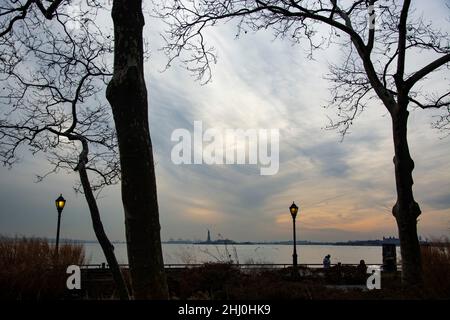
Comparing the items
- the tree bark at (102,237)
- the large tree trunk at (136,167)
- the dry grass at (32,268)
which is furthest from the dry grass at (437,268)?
the dry grass at (32,268)

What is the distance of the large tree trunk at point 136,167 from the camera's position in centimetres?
503

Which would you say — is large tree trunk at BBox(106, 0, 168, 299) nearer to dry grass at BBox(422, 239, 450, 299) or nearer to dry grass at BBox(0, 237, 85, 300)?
dry grass at BBox(0, 237, 85, 300)

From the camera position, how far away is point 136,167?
5164 mm

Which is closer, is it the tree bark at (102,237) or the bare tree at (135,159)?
the bare tree at (135,159)

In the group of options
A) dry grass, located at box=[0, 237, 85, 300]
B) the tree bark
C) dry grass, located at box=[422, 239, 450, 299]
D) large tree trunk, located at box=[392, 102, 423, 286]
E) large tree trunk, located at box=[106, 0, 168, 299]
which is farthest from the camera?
large tree trunk, located at box=[392, 102, 423, 286]

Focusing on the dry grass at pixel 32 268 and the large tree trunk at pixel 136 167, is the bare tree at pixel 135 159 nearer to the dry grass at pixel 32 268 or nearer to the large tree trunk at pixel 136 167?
the large tree trunk at pixel 136 167

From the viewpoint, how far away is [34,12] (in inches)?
431

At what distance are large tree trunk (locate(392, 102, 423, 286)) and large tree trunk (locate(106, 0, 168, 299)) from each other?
872 cm

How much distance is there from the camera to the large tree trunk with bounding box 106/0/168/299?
16.5 ft

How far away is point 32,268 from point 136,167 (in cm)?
540

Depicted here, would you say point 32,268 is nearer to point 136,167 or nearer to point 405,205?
point 136,167

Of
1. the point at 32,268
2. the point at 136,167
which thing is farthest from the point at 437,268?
the point at 32,268

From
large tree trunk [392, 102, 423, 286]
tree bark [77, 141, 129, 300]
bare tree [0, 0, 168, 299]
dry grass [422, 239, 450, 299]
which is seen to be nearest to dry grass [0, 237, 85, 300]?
tree bark [77, 141, 129, 300]

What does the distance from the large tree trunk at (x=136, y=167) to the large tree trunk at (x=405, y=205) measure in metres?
8.72
